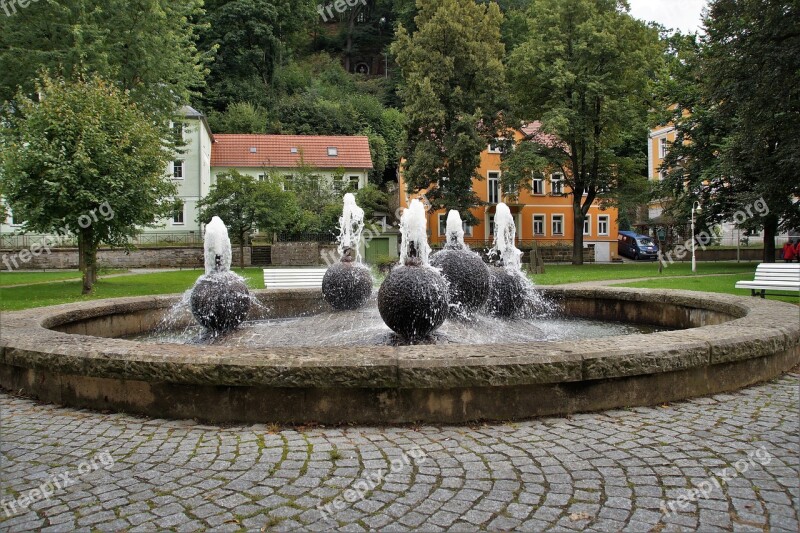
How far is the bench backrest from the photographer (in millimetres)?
10977

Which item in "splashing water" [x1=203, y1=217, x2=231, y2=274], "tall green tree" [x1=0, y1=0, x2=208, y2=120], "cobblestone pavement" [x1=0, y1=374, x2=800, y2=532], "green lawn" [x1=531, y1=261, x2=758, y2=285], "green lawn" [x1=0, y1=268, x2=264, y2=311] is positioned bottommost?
"cobblestone pavement" [x1=0, y1=374, x2=800, y2=532]

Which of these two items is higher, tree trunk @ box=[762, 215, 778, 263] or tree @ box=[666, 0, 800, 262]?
tree @ box=[666, 0, 800, 262]

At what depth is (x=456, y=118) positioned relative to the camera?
38.3 metres

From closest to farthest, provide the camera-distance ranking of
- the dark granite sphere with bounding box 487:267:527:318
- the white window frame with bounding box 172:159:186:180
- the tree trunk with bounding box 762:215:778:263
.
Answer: the dark granite sphere with bounding box 487:267:527:318
the tree trunk with bounding box 762:215:778:263
the white window frame with bounding box 172:159:186:180

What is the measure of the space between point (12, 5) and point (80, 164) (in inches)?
345

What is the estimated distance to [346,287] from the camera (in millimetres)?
11289

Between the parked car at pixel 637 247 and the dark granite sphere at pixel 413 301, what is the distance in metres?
44.2

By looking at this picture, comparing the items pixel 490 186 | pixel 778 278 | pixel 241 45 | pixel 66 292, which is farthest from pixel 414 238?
pixel 241 45

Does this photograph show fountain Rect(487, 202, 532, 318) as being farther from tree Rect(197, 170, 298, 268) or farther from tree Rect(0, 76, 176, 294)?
tree Rect(197, 170, 298, 268)

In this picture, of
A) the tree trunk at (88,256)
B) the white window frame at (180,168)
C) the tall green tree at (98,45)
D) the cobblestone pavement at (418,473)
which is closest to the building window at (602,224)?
the white window frame at (180,168)

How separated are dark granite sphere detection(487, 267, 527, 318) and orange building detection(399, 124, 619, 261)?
1439 inches

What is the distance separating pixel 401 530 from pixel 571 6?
3844 cm

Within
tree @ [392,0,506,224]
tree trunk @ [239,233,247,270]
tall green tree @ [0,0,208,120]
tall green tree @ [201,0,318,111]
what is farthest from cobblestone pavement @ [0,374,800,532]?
tall green tree @ [201,0,318,111]

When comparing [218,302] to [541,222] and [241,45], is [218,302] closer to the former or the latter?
[541,222]
